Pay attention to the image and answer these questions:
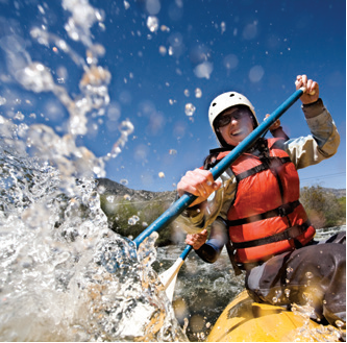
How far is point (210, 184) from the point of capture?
1521 millimetres

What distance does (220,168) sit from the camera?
1768 millimetres

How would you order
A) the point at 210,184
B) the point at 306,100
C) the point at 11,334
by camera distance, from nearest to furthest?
the point at 11,334, the point at 210,184, the point at 306,100

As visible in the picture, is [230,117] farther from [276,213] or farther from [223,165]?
[276,213]

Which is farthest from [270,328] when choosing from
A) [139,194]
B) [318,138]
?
[139,194]

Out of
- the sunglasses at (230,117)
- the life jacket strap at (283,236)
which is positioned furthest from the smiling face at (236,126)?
the life jacket strap at (283,236)

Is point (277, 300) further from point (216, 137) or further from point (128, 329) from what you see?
point (216, 137)

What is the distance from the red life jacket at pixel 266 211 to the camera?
1.84 meters

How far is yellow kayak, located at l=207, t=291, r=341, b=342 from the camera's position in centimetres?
130

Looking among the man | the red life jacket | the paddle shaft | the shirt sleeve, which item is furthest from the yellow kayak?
the shirt sleeve

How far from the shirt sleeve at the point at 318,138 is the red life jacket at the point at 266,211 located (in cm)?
24

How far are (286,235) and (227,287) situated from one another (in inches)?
129

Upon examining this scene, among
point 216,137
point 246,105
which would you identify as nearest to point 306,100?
point 246,105

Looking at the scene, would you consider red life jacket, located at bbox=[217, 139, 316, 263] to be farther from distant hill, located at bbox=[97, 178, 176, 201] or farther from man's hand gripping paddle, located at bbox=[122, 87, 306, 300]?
distant hill, located at bbox=[97, 178, 176, 201]

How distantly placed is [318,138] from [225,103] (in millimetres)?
1096
